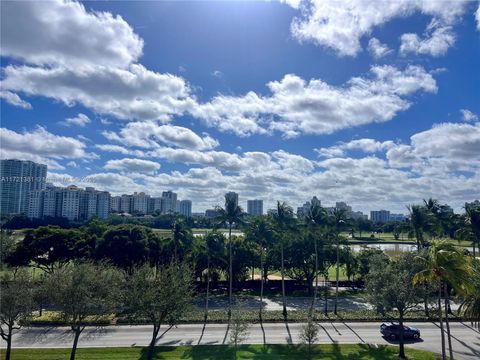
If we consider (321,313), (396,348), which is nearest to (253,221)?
(321,313)

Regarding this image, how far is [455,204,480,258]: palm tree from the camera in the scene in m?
45.9

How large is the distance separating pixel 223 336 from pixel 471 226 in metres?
33.7

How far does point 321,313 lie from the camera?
43188 millimetres

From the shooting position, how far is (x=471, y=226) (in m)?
46.4

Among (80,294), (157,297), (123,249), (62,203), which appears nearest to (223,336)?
(157,297)

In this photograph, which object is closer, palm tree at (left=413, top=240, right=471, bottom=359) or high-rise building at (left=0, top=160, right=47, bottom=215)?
palm tree at (left=413, top=240, right=471, bottom=359)

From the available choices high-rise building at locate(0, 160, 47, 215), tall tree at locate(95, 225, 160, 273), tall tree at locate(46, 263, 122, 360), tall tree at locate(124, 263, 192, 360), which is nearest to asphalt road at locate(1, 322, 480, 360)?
tall tree at locate(124, 263, 192, 360)

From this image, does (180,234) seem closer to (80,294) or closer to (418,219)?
(80,294)

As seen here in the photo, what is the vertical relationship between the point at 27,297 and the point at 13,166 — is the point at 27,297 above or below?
below

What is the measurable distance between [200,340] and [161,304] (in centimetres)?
845

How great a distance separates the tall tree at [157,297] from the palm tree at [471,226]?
1403 inches

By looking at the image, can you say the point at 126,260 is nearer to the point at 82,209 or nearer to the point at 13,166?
the point at 13,166

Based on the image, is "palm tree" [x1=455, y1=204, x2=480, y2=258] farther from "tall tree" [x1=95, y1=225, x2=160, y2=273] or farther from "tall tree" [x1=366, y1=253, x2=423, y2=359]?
"tall tree" [x1=95, y1=225, x2=160, y2=273]

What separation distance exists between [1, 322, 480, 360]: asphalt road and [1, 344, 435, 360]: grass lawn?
1644mm
